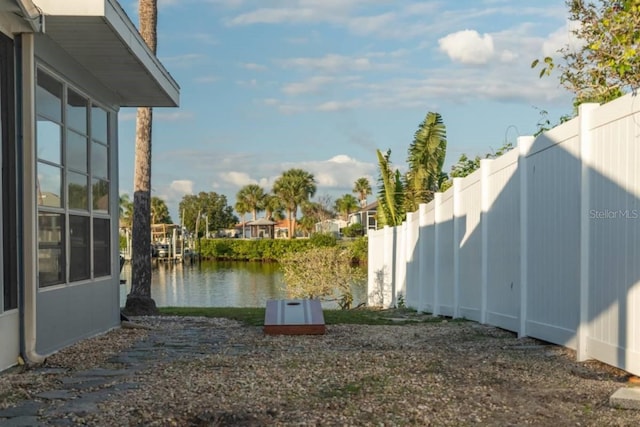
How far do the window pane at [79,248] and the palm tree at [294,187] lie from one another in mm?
71873

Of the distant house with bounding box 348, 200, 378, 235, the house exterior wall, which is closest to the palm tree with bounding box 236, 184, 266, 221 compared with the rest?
the distant house with bounding box 348, 200, 378, 235

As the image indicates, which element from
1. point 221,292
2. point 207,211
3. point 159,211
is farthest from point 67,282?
point 159,211

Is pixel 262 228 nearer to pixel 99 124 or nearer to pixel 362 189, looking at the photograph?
pixel 362 189

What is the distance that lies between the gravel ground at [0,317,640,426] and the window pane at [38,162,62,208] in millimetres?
1565

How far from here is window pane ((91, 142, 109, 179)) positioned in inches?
363

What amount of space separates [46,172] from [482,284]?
6.16 m

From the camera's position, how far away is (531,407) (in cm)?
510

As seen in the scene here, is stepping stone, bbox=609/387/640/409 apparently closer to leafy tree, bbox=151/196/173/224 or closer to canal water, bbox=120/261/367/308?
canal water, bbox=120/261/367/308

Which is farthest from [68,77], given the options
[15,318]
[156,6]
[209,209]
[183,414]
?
[209,209]

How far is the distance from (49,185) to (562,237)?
521 centimetres

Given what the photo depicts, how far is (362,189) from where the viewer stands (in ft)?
303

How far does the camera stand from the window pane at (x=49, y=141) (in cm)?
747

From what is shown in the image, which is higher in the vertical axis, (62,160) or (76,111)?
(76,111)

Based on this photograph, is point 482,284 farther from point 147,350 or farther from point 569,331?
point 147,350
